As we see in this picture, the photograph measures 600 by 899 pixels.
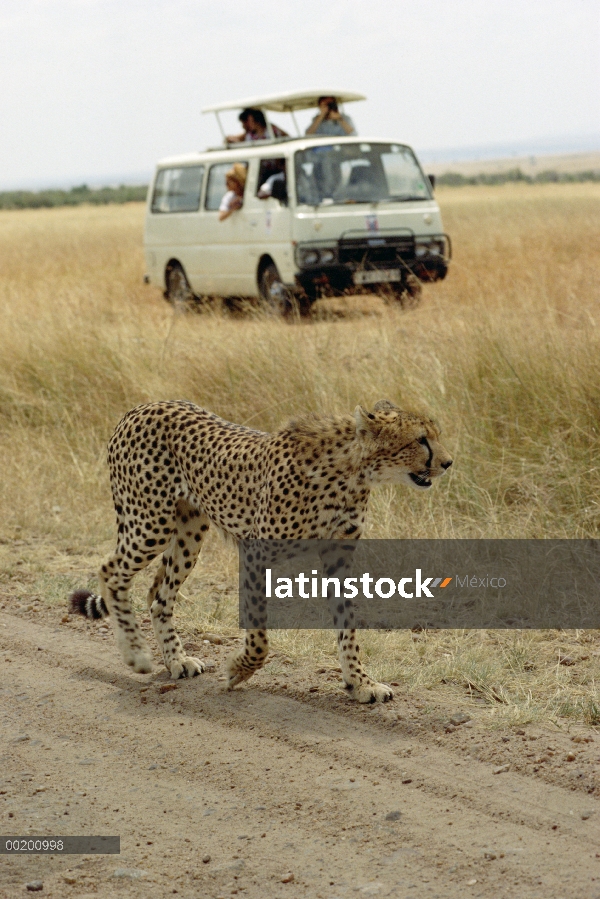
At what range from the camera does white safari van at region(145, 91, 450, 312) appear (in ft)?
35.3

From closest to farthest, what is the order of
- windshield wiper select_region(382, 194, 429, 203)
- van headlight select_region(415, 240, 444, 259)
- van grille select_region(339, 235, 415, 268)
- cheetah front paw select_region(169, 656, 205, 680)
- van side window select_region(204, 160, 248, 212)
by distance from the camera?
cheetah front paw select_region(169, 656, 205, 680), van grille select_region(339, 235, 415, 268), van headlight select_region(415, 240, 444, 259), windshield wiper select_region(382, 194, 429, 203), van side window select_region(204, 160, 248, 212)

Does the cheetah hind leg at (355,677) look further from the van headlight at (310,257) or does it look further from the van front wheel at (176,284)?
the van front wheel at (176,284)

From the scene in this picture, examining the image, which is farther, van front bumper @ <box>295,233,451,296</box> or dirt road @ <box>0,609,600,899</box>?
van front bumper @ <box>295,233,451,296</box>

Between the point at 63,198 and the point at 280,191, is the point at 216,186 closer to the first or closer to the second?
the point at 280,191

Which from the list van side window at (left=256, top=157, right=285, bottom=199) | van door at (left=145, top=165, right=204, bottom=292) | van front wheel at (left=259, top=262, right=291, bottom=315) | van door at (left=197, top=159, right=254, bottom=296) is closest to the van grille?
van front wheel at (left=259, top=262, right=291, bottom=315)

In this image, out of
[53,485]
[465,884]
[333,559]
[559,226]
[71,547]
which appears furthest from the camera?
[559,226]

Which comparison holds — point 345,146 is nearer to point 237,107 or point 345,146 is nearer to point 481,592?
point 237,107

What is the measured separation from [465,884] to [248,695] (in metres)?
1.36

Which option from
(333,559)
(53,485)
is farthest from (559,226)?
(333,559)

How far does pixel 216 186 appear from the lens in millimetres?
12320

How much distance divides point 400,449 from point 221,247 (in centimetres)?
874

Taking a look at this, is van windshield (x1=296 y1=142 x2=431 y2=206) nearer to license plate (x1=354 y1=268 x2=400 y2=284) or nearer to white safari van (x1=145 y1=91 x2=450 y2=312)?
white safari van (x1=145 y1=91 x2=450 y2=312)

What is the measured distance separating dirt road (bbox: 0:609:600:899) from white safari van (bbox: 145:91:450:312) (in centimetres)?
685

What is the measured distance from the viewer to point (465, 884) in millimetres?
2625
